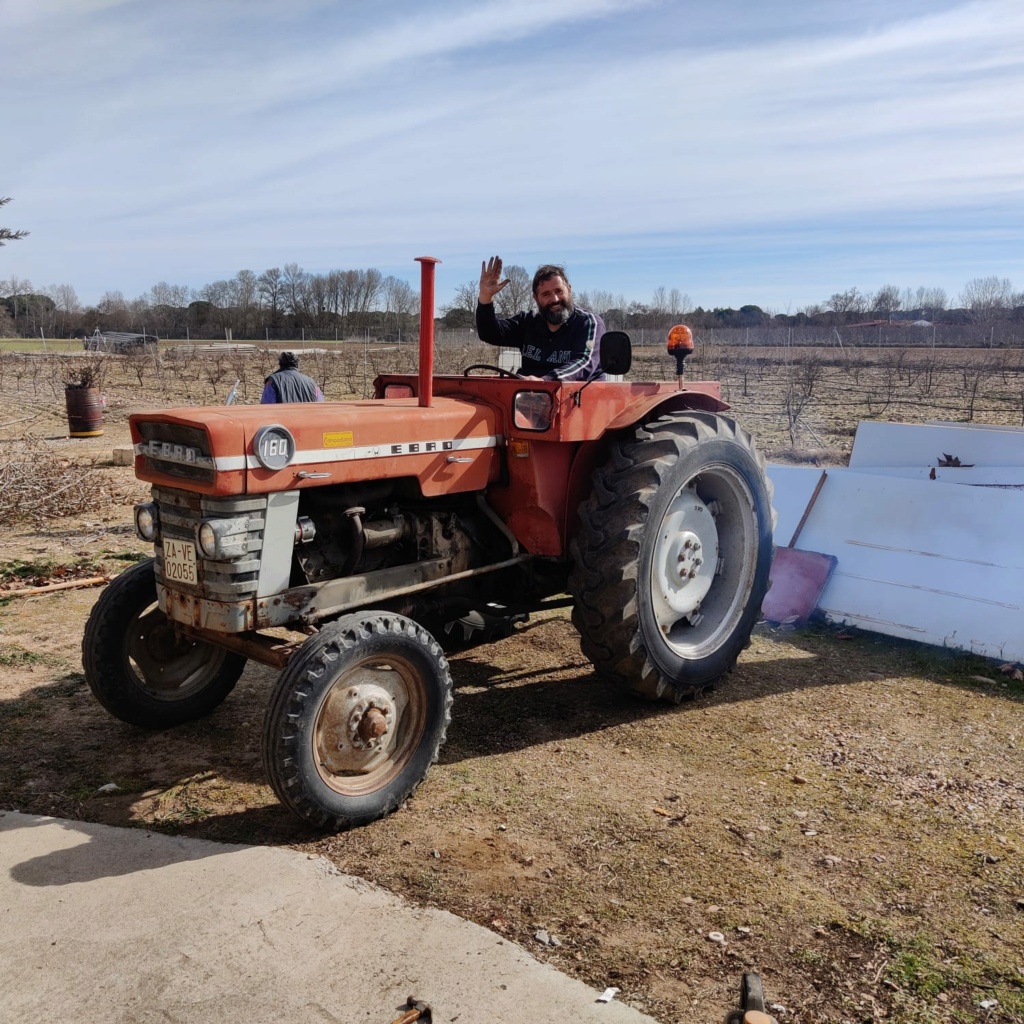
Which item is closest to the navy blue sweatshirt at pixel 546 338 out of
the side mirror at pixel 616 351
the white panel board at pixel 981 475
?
the side mirror at pixel 616 351

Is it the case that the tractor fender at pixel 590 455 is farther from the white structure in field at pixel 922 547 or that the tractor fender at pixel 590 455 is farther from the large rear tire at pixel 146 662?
the white structure in field at pixel 922 547

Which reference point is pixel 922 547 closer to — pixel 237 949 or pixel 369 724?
pixel 369 724

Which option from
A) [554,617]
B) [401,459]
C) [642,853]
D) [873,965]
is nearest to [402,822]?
[642,853]

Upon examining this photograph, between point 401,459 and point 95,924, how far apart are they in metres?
1.83

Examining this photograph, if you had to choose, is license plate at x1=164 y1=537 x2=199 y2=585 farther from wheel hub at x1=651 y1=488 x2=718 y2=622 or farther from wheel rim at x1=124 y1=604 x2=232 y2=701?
wheel hub at x1=651 y1=488 x2=718 y2=622

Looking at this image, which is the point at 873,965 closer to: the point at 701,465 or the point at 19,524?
the point at 701,465

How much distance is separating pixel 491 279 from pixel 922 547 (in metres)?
3.01

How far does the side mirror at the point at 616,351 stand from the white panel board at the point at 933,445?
4.18 metres

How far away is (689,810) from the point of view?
3.35 metres

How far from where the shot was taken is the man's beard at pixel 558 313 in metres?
4.64

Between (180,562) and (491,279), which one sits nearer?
(180,562)

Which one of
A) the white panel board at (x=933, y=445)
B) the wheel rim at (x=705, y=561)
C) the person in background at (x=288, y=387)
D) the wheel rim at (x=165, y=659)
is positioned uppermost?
the person in background at (x=288, y=387)

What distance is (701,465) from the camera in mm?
4250

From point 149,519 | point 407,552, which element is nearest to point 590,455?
point 407,552
